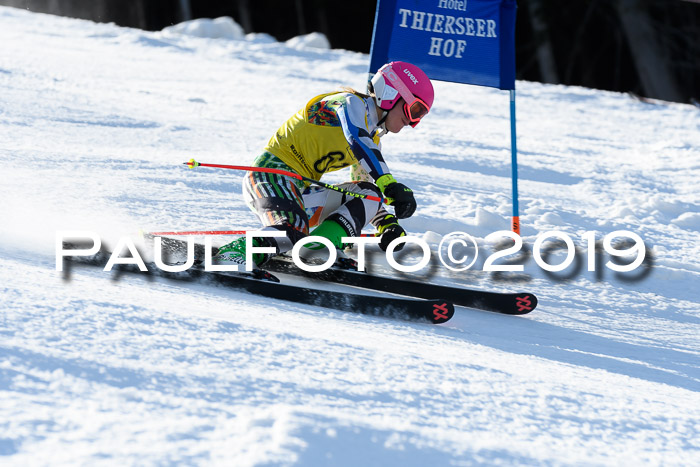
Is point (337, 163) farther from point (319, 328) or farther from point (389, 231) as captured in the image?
point (319, 328)

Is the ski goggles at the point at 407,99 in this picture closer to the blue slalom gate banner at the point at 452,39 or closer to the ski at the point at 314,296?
the ski at the point at 314,296

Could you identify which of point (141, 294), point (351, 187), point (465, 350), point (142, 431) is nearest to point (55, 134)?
point (351, 187)

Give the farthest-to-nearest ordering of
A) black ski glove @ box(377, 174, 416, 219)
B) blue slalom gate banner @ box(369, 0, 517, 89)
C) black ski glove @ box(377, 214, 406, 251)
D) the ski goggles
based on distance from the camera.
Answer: blue slalom gate banner @ box(369, 0, 517, 89) < black ski glove @ box(377, 214, 406, 251) < the ski goggles < black ski glove @ box(377, 174, 416, 219)

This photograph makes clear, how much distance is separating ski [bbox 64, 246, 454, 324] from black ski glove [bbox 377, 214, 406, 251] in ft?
2.42

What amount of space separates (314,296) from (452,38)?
2.58 meters

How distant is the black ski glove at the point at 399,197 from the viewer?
154 inches

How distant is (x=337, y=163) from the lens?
4.42 meters

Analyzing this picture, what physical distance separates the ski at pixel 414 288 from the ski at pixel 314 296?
44 cm

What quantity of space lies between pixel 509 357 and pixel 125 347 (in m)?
1.45

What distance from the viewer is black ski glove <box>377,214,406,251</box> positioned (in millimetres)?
4426

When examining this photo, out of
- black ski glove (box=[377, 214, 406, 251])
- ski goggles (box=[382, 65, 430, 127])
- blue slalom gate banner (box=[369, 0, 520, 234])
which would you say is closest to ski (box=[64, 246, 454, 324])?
black ski glove (box=[377, 214, 406, 251])

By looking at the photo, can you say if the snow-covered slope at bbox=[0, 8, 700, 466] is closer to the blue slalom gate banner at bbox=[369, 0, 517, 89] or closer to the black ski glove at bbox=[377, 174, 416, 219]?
the black ski glove at bbox=[377, 174, 416, 219]

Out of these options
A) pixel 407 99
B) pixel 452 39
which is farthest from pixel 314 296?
pixel 452 39

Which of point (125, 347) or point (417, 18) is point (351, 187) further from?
point (125, 347)
